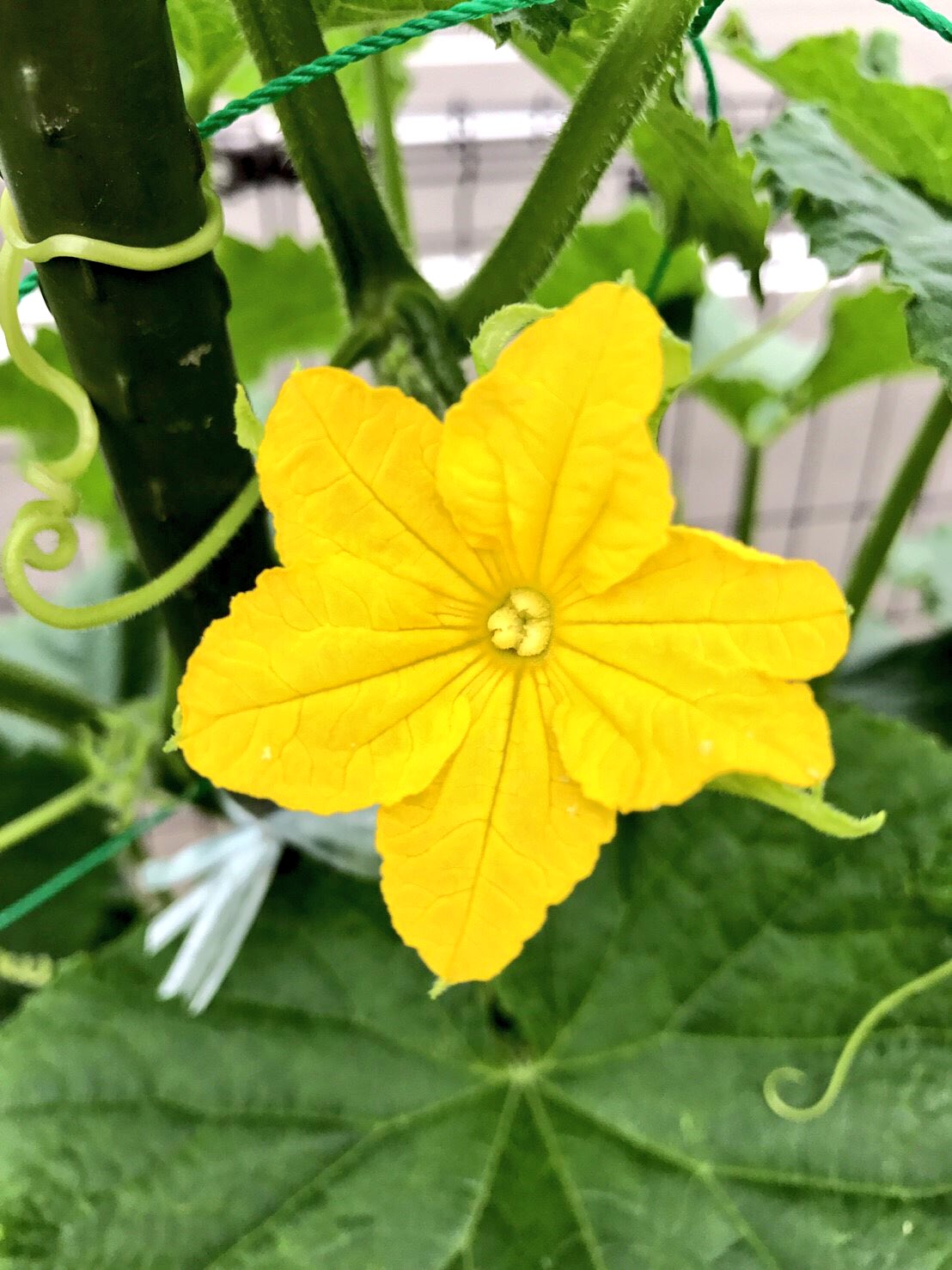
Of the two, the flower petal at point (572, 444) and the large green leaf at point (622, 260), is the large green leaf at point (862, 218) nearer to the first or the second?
the flower petal at point (572, 444)

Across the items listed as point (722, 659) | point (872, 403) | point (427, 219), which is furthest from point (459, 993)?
point (872, 403)

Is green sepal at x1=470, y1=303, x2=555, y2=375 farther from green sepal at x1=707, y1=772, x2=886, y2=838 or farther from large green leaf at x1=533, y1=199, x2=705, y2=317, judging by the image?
large green leaf at x1=533, y1=199, x2=705, y2=317

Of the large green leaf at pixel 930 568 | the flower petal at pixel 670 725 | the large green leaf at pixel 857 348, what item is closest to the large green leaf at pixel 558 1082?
the flower petal at pixel 670 725

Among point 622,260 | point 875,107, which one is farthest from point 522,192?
point 875,107

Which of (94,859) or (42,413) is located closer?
(94,859)

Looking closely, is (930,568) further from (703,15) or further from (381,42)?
(381,42)
